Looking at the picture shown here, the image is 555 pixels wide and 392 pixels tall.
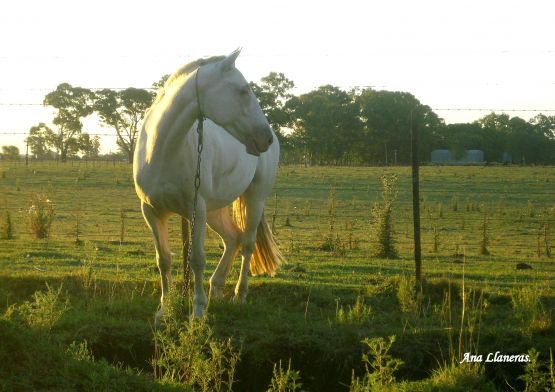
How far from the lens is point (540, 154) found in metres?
27.3

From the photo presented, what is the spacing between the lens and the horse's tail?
965 cm

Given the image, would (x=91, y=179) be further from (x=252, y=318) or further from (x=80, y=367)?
(x=80, y=367)

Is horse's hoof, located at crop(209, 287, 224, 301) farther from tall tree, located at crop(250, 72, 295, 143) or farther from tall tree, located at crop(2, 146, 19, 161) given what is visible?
tall tree, located at crop(2, 146, 19, 161)

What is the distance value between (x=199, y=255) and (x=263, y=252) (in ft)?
8.60

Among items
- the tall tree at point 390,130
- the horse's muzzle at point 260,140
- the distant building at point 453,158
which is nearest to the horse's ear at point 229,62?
the horse's muzzle at point 260,140

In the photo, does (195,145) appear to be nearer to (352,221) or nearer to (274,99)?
(352,221)

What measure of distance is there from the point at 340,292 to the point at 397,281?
71 cm

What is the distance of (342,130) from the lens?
38.2 meters

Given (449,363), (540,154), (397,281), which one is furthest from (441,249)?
(540,154)

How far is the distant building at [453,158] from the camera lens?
27406 mm

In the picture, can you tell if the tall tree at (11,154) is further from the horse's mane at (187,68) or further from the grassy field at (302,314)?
the horse's mane at (187,68)

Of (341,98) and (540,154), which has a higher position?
(341,98)

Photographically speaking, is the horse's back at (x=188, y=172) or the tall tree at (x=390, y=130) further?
the tall tree at (x=390, y=130)

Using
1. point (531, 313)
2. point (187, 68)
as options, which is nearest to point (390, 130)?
point (531, 313)
